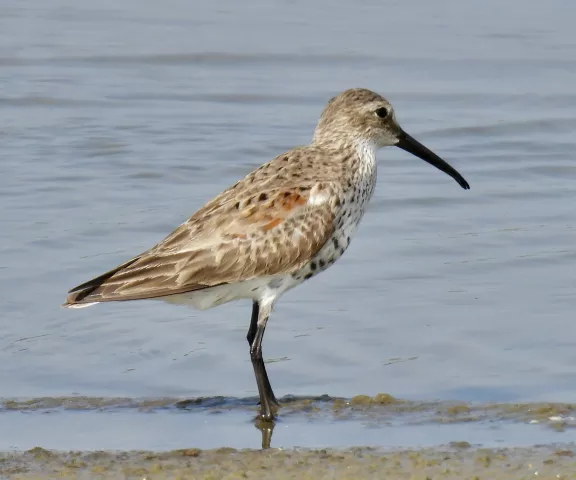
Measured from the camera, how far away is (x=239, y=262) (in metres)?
8.41

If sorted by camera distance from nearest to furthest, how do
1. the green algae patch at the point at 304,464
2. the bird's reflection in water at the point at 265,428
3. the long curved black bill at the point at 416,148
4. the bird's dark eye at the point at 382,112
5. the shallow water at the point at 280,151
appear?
1. the green algae patch at the point at 304,464
2. the bird's reflection in water at the point at 265,428
3. the shallow water at the point at 280,151
4. the bird's dark eye at the point at 382,112
5. the long curved black bill at the point at 416,148

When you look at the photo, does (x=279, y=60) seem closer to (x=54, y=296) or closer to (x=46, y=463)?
(x=54, y=296)

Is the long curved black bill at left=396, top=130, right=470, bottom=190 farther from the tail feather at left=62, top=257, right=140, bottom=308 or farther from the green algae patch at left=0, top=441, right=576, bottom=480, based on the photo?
the green algae patch at left=0, top=441, right=576, bottom=480

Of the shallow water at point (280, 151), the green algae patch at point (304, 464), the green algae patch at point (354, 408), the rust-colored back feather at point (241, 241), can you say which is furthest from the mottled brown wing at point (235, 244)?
the green algae patch at point (304, 464)

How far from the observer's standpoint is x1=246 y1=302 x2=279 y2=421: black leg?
8305mm

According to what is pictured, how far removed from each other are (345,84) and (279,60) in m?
1.48

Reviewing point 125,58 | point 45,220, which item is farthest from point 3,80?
point 45,220

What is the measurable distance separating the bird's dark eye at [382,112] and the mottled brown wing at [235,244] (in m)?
0.99

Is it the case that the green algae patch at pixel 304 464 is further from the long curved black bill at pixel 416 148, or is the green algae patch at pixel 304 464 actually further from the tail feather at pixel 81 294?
the long curved black bill at pixel 416 148

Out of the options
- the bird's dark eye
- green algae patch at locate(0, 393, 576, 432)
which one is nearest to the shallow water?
green algae patch at locate(0, 393, 576, 432)

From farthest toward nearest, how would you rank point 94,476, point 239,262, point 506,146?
point 506,146
point 239,262
point 94,476

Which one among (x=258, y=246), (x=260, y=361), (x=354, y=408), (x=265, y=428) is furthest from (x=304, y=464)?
(x=258, y=246)

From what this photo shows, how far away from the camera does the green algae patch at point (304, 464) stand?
6.93m

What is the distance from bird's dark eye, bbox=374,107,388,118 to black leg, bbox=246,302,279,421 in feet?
5.40
